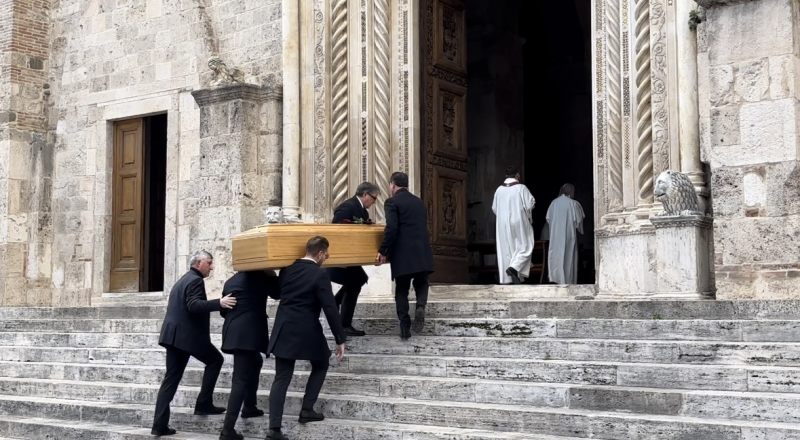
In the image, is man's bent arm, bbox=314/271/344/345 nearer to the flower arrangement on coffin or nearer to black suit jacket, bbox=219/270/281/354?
black suit jacket, bbox=219/270/281/354

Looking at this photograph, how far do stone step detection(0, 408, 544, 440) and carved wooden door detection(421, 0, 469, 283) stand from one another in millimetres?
4709

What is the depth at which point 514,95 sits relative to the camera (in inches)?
659

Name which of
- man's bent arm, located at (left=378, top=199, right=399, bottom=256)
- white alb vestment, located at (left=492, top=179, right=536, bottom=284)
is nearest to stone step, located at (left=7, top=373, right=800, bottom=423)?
man's bent arm, located at (left=378, top=199, right=399, bottom=256)

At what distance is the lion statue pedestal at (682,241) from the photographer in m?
9.09

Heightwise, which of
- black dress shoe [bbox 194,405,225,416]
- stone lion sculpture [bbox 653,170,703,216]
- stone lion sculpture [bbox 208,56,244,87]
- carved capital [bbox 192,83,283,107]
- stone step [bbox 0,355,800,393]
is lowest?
black dress shoe [bbox 194,405,225,416]

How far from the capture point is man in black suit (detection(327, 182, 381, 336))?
8977 millimetres

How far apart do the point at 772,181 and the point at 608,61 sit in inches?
103

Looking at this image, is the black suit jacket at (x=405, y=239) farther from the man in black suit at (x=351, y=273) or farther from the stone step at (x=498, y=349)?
the stone step at (x=498, y=349)

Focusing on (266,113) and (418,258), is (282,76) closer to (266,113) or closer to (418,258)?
(266,113)

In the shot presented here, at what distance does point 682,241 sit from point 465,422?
3.13 m

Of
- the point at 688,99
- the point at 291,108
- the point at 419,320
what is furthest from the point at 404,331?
the point at 291,108

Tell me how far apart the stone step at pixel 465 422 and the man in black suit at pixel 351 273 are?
3.50 feet

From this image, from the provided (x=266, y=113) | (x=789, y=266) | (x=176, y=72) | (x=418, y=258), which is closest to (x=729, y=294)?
(x=789, y=266)

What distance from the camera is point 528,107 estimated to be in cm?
1877
